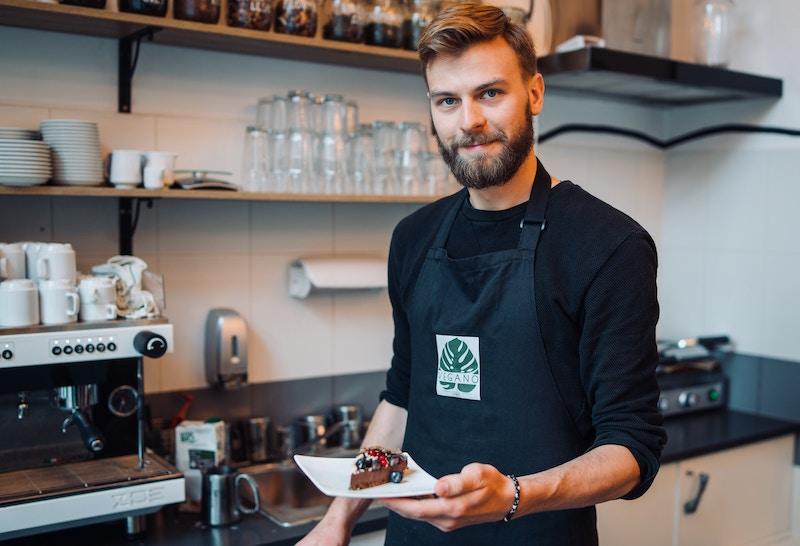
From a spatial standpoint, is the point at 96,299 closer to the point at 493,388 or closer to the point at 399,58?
the point at 493,388

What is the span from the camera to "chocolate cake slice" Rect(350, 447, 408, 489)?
1.31 m

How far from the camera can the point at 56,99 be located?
6.95ft

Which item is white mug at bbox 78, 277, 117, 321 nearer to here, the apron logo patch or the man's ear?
the apron logo patch

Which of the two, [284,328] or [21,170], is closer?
[21,170]

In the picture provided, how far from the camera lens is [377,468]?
1.34 meters

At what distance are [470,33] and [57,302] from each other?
0.99 metres

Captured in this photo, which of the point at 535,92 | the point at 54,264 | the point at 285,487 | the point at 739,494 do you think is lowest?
the point at 739,494

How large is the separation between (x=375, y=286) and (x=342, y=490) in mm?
1289

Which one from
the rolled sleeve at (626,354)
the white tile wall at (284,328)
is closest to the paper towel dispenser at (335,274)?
the white tile wall at (284,328)

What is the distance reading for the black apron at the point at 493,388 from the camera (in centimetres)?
153

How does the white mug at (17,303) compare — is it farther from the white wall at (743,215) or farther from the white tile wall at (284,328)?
the white wall at (743,215)

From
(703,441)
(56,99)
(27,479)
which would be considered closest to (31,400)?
(27,479)

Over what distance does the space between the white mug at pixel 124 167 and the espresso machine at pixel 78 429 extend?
0.34 m

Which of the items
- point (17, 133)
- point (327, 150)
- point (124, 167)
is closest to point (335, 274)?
point (327, 150)
